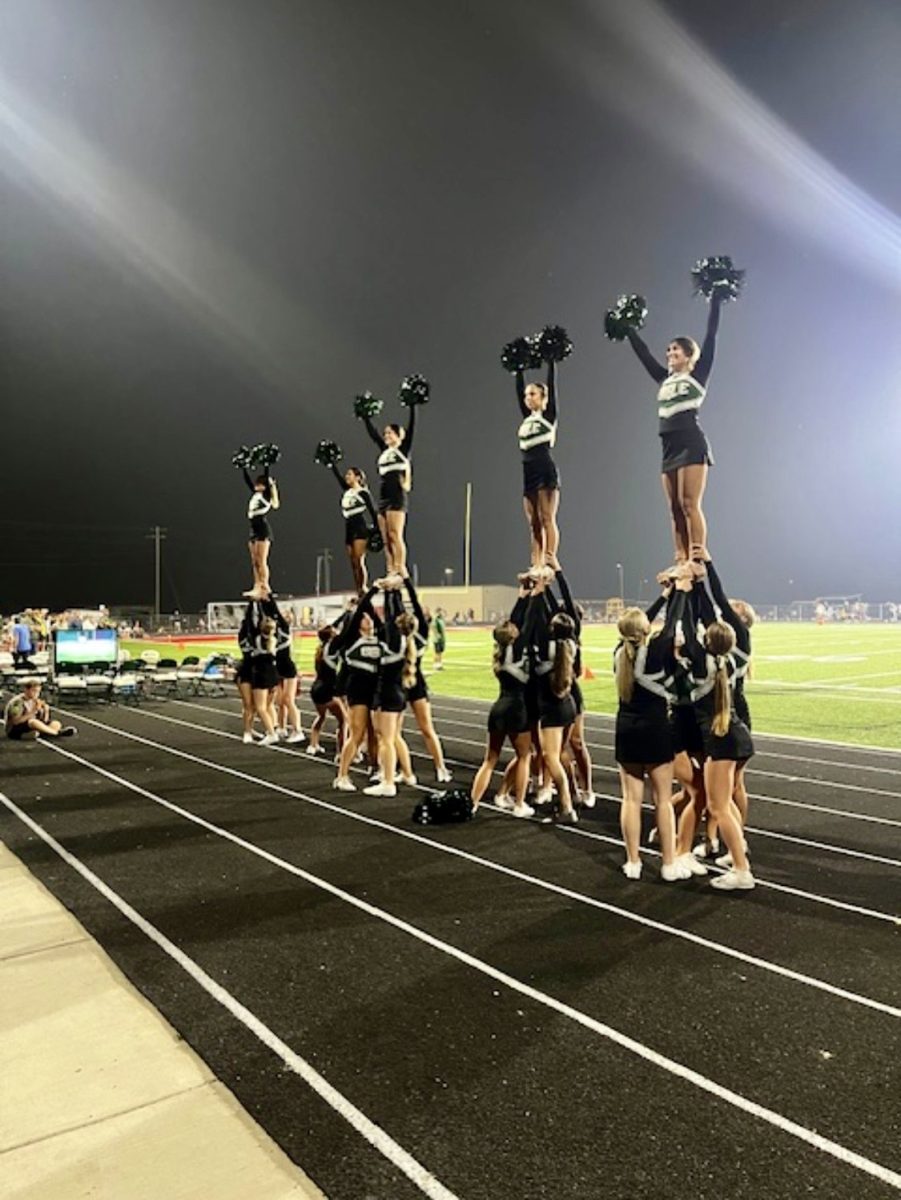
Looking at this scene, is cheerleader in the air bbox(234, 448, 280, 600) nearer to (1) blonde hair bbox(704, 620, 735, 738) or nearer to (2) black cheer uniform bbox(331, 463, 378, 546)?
(2) black cheer uniform bbox(331, 463, 378, 546)

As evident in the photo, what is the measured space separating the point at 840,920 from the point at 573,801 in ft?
12.7

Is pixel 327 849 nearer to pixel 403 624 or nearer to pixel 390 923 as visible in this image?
pixel 390 923

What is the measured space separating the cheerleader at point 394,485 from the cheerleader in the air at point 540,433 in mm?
1870

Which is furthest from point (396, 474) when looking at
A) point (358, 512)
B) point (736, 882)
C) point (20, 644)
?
point (20, 644)

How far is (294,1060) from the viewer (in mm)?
3869

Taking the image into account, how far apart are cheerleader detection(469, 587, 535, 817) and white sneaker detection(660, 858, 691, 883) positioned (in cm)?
218

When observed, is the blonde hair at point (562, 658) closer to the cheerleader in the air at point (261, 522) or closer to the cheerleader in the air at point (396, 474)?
the cheerleader in the air at point (396, 474)

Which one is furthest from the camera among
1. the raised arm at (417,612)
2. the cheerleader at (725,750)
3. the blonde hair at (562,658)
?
the raised arm at (417,612)

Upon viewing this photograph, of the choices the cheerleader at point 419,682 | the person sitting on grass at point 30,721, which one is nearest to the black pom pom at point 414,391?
the cheerleader at point 419,682

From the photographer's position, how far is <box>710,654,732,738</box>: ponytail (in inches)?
250

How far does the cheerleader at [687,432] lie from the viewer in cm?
765

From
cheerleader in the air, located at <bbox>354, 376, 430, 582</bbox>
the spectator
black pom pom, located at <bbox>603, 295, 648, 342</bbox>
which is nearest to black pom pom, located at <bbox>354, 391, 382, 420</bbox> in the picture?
cheerleader in the air, located at <bbox>354, 376, 430, 582</bbox>

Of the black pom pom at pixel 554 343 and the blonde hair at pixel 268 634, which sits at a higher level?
the black pom pom at pixel 554 343

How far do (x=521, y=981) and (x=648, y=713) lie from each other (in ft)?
7.97
